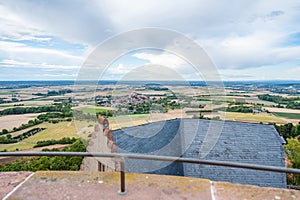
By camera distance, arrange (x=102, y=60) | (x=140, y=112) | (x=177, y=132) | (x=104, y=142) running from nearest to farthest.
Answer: (x=102, y=60) < (x=104, y=142) < (x=140, y=112) < (x=177, y=132)

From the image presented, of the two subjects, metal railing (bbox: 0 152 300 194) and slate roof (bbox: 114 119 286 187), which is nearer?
metal railing (bbox: 0 152 300 194)

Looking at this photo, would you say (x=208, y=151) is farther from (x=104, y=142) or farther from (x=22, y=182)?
(x=22, y=182)

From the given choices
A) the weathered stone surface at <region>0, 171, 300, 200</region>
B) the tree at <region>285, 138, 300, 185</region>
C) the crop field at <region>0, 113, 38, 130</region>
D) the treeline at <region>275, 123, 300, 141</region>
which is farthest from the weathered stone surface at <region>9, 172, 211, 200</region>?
the treeline at <region>275, 123, 300, 141</region>

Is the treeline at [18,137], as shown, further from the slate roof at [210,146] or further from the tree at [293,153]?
the tree at [293,153]

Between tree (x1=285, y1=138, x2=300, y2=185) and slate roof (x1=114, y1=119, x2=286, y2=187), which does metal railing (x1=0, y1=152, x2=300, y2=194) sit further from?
tree (x1=285, y1=138, x2=300, y2=185)

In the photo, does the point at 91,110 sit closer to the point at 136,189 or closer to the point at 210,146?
the point at 136,189

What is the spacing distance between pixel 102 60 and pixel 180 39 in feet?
3.53

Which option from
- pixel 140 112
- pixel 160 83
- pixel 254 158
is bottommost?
pixel 254 158

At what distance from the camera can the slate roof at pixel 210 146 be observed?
620 centimetres

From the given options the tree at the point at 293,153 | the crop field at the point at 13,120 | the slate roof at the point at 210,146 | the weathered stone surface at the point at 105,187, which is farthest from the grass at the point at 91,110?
the tree at the point at 293,153

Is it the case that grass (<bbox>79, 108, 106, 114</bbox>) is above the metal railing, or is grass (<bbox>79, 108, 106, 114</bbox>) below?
above

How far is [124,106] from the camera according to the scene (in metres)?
4.00

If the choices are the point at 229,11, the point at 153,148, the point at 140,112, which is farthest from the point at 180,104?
the point at 229,11

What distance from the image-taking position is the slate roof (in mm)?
6203
